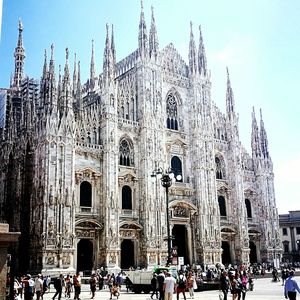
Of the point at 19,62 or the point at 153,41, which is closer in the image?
the point at 153,41

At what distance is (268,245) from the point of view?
48.4 metres

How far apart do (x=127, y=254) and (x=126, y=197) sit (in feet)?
16.7

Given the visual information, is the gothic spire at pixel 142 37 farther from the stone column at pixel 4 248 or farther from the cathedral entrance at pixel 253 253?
the stone column at pixel 4 248

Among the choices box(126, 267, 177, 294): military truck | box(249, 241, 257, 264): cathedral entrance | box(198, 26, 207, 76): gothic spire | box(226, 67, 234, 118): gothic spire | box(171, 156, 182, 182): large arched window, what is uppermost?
box(198, 26, 207, 76): gothic spire

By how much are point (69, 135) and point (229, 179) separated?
20.2m

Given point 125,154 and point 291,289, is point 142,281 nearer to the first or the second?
point 291,289

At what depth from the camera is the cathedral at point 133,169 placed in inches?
1368

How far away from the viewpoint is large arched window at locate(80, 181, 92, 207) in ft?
121

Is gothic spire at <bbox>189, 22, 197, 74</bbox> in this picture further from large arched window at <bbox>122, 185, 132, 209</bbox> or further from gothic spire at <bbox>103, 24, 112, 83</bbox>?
large arched window at <bbox>122, 185, 132, 209</bbox>

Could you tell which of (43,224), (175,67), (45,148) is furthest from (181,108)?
(43,224)

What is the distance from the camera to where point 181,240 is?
43375 millimetres

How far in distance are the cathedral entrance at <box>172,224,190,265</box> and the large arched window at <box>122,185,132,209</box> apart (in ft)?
18.8

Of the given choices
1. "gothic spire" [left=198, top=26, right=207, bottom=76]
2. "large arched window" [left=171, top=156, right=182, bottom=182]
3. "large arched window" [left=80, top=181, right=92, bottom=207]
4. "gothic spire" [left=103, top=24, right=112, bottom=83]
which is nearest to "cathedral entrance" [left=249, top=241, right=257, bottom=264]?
"large arched window" [left=171, top=156, right=182, bottom=182]

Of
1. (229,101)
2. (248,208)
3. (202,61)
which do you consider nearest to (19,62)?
(202,61)
